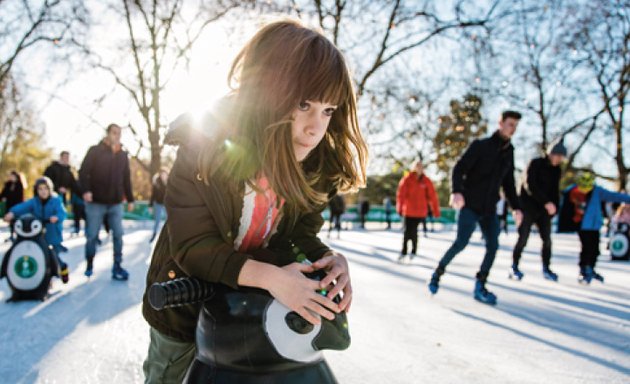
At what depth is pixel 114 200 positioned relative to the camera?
5.69 metres

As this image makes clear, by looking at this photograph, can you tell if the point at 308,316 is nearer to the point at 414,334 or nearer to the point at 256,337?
the point at 256,337

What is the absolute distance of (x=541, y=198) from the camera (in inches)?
243

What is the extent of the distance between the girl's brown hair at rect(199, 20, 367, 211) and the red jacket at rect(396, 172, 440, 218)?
740 cm

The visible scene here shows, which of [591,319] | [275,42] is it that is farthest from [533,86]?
[275,42]

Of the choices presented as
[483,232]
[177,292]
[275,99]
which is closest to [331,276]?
[177,292]

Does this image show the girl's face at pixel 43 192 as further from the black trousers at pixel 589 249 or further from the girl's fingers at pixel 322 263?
the black trousers at pixel 589 249

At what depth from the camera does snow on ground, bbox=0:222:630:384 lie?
259 centimetres

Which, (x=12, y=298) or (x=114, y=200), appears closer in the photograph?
(x=12, y=298)

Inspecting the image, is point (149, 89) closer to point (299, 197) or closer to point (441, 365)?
point (441, 365)

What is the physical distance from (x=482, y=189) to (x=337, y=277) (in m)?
4.18

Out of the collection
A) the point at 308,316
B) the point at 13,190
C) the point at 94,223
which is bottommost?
the point at 94,223

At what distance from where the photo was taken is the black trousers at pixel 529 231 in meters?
6.22

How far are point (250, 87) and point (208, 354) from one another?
0.56 meters

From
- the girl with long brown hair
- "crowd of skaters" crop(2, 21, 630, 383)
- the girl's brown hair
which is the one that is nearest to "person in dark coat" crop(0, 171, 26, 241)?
"crowd of skaters" crop(2, 21, 630, 383)
